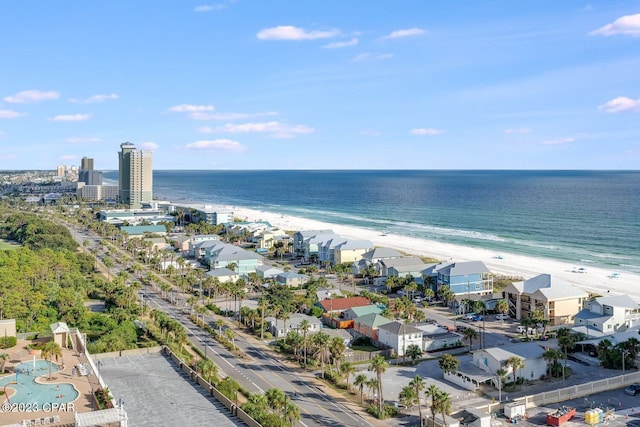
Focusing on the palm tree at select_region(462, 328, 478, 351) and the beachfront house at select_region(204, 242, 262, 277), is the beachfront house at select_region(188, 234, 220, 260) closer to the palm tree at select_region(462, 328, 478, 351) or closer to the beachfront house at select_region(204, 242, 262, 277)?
the beachfront house at select_region(204, 242, 262, 277)

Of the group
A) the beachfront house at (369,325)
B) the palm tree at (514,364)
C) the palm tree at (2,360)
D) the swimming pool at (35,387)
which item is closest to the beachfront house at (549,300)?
the beachfront house at (369,325)

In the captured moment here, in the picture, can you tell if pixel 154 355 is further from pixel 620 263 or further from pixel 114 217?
pixel 114 217

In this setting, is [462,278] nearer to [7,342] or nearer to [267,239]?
[267,239]

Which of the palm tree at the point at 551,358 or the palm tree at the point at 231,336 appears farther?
the palm tree at the point at 231,336

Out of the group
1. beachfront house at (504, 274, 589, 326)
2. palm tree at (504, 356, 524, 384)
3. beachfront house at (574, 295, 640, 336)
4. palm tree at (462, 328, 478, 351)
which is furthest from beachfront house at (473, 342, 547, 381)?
beachfront house at (504, 274, 589, 326)

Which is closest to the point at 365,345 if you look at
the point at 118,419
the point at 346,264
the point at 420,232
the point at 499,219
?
the point at 118,419

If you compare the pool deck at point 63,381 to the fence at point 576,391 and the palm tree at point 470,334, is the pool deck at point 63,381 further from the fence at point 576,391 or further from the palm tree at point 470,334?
the palm tree at point 470,334

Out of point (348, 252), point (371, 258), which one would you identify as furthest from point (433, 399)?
point (348, 252)
